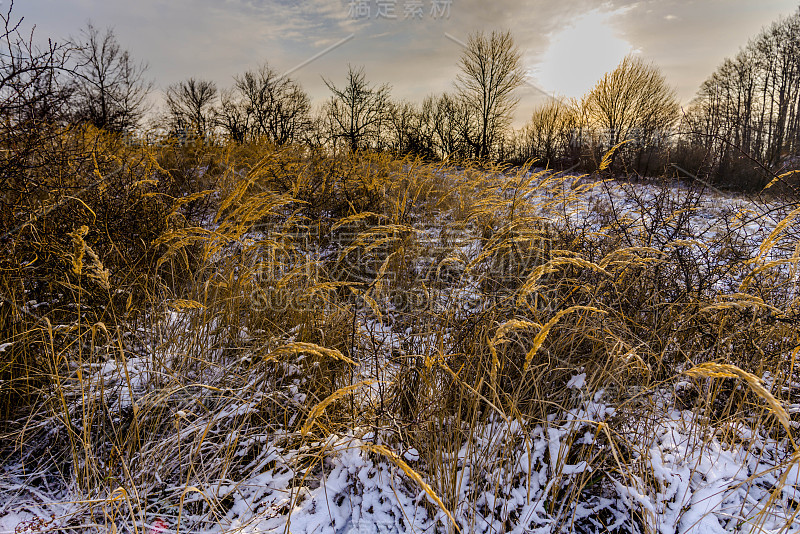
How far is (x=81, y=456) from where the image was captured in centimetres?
130

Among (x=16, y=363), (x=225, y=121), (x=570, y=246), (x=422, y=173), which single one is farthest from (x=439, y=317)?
(x=225, y=121)

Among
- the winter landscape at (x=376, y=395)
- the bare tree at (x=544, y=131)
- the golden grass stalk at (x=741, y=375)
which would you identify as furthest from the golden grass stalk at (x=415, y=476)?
the bare tree at (x=544, y=131)

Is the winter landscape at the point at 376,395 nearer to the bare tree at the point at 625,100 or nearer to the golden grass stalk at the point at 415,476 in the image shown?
the golden grass stalk at the point at 415,476

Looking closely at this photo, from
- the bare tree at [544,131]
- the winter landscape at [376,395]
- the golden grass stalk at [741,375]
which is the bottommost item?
the winter landscape at [376,395]

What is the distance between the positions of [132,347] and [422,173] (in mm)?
4220

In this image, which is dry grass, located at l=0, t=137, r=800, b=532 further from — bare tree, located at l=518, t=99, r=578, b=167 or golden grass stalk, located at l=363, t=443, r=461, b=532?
bare tree, located at l=518, t=99, r=578, b=167

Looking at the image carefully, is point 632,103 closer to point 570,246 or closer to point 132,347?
point 570,246

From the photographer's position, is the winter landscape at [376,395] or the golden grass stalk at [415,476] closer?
the golden grass stalk at [415,476]

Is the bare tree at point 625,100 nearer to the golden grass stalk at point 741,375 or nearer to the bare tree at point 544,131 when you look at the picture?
the bare tree at point 544,131

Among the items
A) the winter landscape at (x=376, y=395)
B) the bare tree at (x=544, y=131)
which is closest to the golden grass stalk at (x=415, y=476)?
the winter landscape at (x=376, y=395)

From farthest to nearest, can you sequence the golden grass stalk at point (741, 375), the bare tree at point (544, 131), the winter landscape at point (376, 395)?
1. the bare tree at point (544, 131)
2. the winter landscape at point (376, 395)
3. the golden grass stalk at point (741, 375)

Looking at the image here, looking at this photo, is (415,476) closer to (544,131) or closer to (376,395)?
(376,395)

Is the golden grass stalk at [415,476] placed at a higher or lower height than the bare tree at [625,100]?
lower

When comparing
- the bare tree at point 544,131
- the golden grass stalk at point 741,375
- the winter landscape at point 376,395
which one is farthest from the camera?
the bare tree at point 544,131
